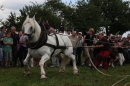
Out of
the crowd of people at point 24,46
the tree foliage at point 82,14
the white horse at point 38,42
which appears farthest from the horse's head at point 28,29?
the tree foliage at point 82,14

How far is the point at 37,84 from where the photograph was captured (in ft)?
30.0

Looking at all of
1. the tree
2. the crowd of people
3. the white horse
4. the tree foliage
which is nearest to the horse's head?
the white horse

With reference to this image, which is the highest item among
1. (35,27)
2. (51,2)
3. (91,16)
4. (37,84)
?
(51,2)

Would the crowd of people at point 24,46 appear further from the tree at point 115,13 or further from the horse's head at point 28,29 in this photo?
the tree at point 115,13

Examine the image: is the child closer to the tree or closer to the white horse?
the white horse

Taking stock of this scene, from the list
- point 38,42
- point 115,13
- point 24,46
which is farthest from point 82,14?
point 38,42

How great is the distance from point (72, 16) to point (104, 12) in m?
11.8

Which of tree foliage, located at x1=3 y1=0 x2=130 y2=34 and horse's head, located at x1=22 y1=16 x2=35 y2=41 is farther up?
tree foliage, located at x1=3 y1=0 x2=130 y2=34

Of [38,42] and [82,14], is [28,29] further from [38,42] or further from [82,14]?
[82,14]

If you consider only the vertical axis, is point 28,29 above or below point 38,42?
above

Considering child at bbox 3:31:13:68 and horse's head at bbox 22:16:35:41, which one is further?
child at bbox 3:31:13:68

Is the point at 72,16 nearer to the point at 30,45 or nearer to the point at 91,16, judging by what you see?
the point at 91,16

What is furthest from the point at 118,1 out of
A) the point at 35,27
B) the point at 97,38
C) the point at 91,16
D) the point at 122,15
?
the point at 35,27

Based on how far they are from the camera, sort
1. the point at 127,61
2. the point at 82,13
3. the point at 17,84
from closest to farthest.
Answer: the point at 17,84
the point at 127,61
the point at 82,13
